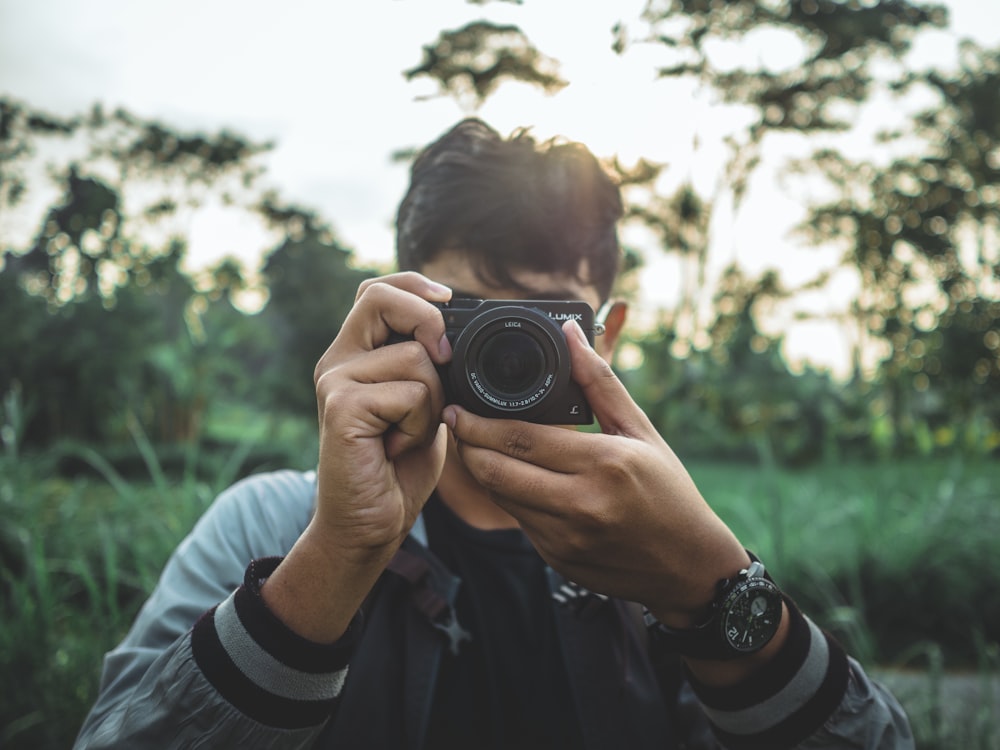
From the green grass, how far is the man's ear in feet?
4.56

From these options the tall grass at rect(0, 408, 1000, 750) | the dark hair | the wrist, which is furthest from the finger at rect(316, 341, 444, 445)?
the tall grass at rect(0, 408, 1000, 750)

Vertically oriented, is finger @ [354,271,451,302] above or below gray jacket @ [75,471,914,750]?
above

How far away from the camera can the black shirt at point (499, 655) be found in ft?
4.95

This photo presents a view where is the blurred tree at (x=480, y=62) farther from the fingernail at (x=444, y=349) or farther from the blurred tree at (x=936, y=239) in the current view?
the blurred tree at (x=936, y=239)

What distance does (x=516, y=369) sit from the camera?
1.34 m

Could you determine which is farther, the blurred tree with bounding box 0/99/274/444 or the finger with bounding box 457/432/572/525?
the blurred tree with bounding box 0/99/274/444

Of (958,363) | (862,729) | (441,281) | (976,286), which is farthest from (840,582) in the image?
(976,286)

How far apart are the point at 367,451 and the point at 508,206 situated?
813mm

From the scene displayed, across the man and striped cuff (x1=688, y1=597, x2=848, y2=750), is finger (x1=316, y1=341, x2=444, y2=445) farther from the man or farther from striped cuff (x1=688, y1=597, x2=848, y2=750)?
striped cuff (x1=688, y1=597, x2=848, y2=750)

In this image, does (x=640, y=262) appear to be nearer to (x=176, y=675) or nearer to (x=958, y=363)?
(x=958, y=363)

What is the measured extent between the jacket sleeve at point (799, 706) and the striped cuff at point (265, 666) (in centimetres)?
72

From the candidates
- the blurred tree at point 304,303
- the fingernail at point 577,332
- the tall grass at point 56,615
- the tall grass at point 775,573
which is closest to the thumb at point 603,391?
the fingernail at point 577,332

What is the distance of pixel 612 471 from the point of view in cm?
122

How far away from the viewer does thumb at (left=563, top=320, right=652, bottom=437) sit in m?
1.29
